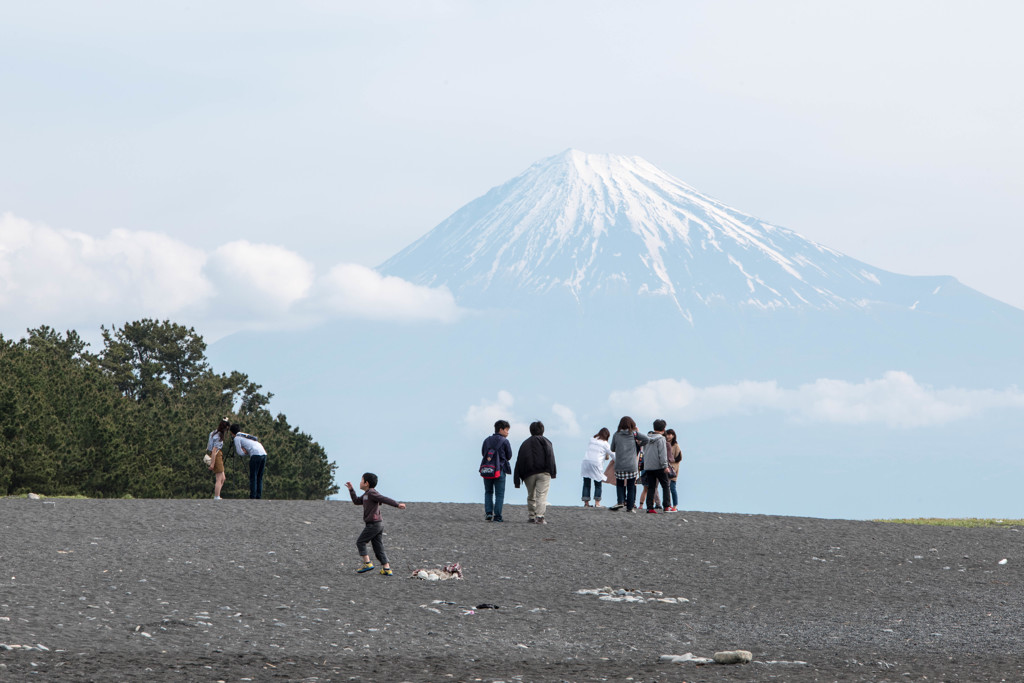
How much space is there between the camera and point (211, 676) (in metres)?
10.2

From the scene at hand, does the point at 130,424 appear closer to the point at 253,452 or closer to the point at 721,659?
the point at 253,452

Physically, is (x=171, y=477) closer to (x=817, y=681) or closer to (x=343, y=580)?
(x=343, y=580)

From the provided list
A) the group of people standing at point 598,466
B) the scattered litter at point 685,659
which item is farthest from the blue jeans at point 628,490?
the scattered litter at point 685,659

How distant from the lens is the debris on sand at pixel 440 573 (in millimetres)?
16781

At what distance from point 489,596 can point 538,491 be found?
6166 mm

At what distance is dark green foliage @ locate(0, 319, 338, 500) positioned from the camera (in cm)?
3725

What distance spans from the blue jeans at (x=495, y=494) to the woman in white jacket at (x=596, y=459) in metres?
3.95

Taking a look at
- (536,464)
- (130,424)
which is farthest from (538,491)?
(130,424)

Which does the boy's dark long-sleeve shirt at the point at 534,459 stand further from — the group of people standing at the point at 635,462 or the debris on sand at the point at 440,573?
the debris on sand at the point at 440,573

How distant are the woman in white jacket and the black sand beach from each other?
4.88ft

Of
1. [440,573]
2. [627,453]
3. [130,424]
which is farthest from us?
[130,424]

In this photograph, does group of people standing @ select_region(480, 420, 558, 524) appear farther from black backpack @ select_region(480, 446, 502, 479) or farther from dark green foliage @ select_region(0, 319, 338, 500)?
dark green foliage @ select_region(0, 319, 338, 500)

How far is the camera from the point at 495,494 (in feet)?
72.7

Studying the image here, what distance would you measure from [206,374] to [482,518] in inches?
1904
